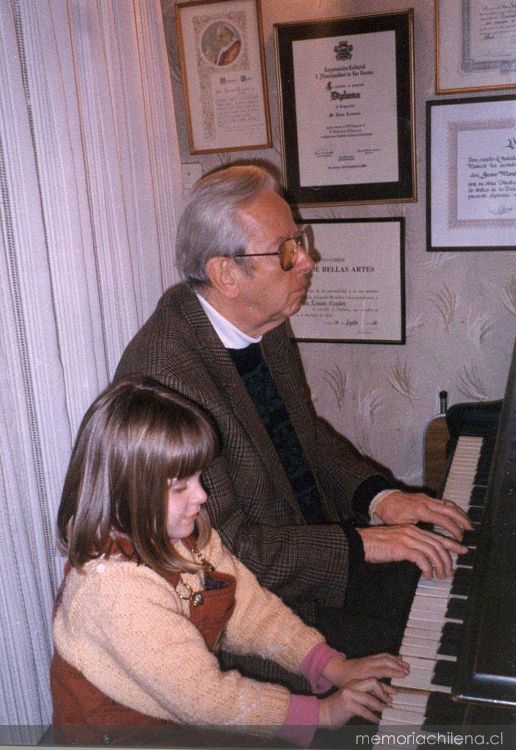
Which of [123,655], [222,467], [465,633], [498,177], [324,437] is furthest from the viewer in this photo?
[498,177]

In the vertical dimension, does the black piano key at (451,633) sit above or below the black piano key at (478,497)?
below

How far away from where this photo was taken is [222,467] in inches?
58.2

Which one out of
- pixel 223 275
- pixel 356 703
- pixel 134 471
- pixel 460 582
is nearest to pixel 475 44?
pixel 223 275

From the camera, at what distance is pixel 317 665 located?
1.33 metres

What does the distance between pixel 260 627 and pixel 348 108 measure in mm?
1549

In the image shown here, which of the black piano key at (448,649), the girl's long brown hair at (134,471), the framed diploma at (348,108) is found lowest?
the black piano key at (448,649)

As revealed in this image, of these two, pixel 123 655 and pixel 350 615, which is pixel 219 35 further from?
pixel 123 655

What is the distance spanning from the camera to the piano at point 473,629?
36.4 inches

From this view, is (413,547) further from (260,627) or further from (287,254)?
(287,254)

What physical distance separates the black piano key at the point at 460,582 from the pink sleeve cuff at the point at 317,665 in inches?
9.3

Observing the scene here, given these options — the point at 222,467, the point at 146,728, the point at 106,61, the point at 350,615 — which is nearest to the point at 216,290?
the point at 222,467

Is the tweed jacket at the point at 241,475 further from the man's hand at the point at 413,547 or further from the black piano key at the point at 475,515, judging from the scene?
the black piano key at the point at 475,515

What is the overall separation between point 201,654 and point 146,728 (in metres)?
0.15

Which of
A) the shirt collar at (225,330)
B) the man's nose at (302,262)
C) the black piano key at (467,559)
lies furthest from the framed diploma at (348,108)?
the black piano key at (467,559)
